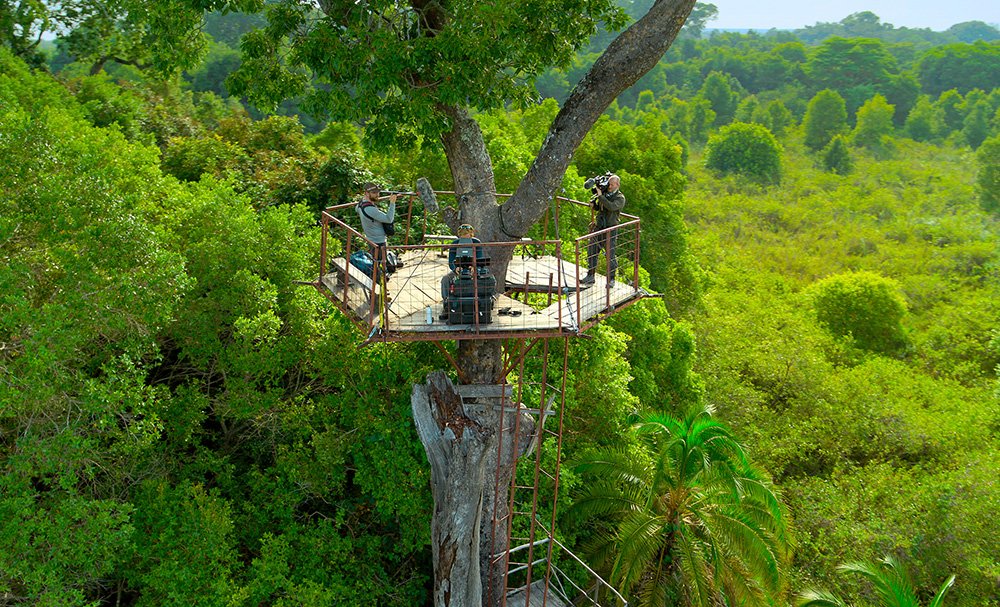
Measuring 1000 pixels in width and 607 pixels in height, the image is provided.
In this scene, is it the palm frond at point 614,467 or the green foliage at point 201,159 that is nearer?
the palm frond at point 614,467

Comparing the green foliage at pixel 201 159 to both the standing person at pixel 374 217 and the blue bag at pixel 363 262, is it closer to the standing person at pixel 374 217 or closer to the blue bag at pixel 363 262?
the blue bag at pixel 363 262

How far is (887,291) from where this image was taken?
3419 cm

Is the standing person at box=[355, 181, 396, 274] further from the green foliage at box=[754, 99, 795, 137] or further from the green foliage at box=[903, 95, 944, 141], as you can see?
the green foliage at box=[903, 95, 944, 141]

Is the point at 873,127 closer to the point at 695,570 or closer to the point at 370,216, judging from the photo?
the point at 695,570

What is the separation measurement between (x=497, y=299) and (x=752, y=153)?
6367cm

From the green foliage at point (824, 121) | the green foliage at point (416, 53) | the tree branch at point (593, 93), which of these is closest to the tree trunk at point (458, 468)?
the tree branch at point (593, 93)

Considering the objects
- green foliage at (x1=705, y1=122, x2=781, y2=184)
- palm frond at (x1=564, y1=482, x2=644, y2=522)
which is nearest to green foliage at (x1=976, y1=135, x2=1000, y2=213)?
green foliage at (x1=705, y1=122, x2=781, y2=184)

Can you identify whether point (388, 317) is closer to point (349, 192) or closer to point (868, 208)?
point (349, 192)

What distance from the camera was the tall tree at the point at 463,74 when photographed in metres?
11.3

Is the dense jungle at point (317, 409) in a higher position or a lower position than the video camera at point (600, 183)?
lower

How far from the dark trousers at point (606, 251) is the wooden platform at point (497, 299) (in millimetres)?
271

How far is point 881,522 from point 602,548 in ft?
23.6

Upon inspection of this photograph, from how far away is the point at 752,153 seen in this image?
69188 mm

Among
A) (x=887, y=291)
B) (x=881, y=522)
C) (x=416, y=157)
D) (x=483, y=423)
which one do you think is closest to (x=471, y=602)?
(x=483, y=423)
